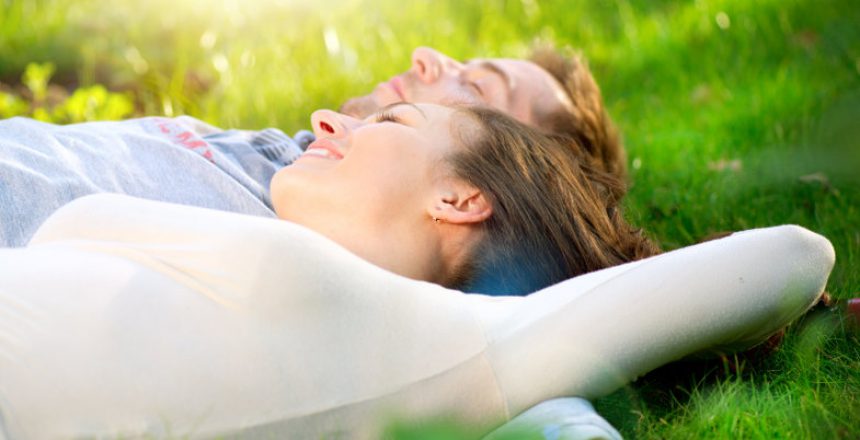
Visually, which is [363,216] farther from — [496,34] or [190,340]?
[496,34]

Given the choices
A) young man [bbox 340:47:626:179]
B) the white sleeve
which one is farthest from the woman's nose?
A: young man [bbox 340:47:626:179]

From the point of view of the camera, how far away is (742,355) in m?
1.92

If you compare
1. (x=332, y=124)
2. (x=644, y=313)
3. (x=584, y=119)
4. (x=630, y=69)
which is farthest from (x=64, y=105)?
(x=644, y=313)

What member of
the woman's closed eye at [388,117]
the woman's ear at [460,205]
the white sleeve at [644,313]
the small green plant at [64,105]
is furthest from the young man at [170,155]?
the small green plant at [64,105]

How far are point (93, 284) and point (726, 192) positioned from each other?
1.96m

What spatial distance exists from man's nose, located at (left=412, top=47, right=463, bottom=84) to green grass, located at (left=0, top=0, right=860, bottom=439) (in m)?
0.63

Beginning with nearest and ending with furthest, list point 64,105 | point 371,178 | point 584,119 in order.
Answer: point 371,178 → point 584,119 → point 64,105

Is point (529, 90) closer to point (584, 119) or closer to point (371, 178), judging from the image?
point (584, 119)

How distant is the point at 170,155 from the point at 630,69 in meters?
2.30

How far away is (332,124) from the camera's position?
2182mm

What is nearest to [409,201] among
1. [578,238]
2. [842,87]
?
[578,238]

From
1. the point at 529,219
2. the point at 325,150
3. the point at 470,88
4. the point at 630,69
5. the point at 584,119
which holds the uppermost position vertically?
the point at 325,150

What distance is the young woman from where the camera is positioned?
4.85 ft

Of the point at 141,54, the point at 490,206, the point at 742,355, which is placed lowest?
the point at 141,54
